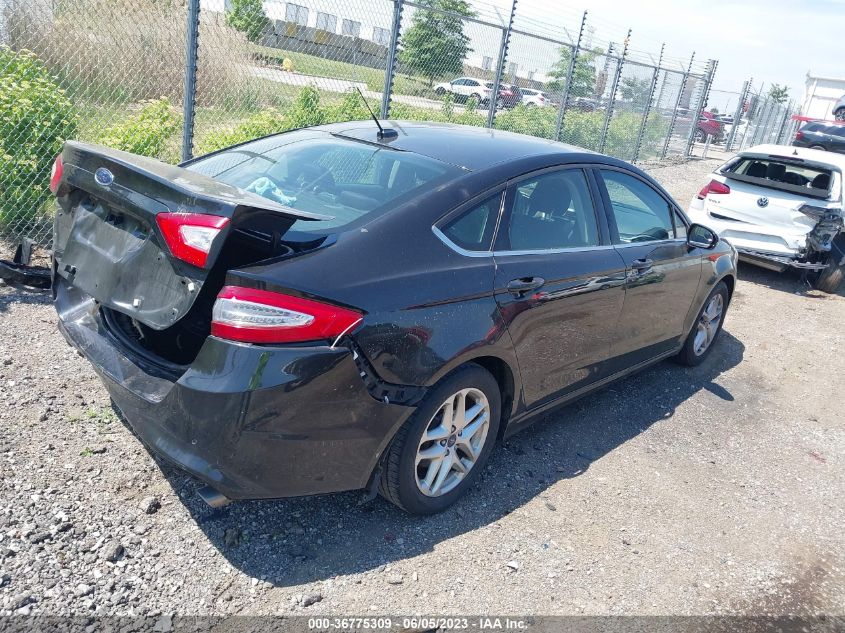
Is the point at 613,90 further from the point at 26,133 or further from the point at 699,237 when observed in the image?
the point at 26,133

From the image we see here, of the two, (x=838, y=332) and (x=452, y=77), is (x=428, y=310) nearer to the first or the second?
(x=838, y=332)

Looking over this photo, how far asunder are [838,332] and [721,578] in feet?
17.3

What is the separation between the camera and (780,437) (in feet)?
15.2

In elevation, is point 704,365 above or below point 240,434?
below

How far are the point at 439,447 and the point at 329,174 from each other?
4.54 ft

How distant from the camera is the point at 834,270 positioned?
8.48 metres

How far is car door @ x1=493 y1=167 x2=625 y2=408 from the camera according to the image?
3.25 meters

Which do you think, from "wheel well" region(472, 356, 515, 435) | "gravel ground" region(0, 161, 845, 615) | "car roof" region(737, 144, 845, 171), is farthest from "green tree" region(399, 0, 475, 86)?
"wheel well" region(472, 356, 515, 435)

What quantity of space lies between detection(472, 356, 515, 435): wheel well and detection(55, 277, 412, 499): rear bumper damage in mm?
611

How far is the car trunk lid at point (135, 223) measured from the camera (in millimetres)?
2463

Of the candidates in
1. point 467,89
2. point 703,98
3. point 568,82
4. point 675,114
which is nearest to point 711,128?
point 703,98

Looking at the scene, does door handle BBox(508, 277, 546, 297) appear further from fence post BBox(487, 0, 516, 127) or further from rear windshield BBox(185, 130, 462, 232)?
fence post BBox(487, 0, 516, 127)

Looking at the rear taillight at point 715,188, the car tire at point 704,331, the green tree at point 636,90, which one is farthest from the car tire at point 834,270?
the green tree at point 636,90

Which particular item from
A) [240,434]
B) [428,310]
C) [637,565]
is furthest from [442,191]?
[637,565]
